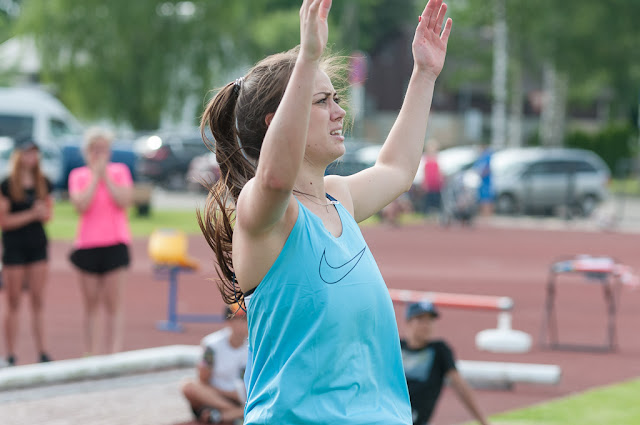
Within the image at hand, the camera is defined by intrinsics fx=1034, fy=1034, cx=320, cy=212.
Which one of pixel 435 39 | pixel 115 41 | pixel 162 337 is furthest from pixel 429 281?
pixel 115 41

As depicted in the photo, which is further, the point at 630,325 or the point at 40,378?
the point at 630,325

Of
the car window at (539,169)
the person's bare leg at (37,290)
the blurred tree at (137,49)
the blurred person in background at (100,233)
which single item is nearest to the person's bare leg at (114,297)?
the blurred person in background at (100,233)

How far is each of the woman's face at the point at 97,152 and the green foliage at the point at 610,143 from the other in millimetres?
41271

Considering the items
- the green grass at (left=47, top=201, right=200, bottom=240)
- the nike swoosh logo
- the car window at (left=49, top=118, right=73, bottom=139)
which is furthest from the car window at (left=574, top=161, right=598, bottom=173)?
the nike swoosh logo

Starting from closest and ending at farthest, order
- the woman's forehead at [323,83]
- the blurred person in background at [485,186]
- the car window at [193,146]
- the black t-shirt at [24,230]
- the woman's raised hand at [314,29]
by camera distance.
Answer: the woman's raised hand at [314,29] → the woman's forehead at [323,83] → the black t-shirt at [24,230] → the blurred person in background at [485,186] → the car window at [193,146]

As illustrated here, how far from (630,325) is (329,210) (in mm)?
10585

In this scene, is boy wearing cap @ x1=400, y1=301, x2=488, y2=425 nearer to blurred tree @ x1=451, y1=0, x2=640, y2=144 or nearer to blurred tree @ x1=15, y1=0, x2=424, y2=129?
blurred tree @ x1=15, y1=0, x2=424, y2=129

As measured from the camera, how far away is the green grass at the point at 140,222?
68.8ft

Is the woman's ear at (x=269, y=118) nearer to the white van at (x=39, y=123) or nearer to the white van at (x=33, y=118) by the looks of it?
the white van at (x=39, y=123)

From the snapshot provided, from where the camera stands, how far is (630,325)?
12242mm

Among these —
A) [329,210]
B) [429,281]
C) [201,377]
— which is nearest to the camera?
[329,210]

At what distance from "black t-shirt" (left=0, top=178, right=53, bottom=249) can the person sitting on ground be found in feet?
6.70

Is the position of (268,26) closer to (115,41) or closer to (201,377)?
(115,41)

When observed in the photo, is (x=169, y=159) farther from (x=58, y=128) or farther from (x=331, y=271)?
(x=331, y=271)
